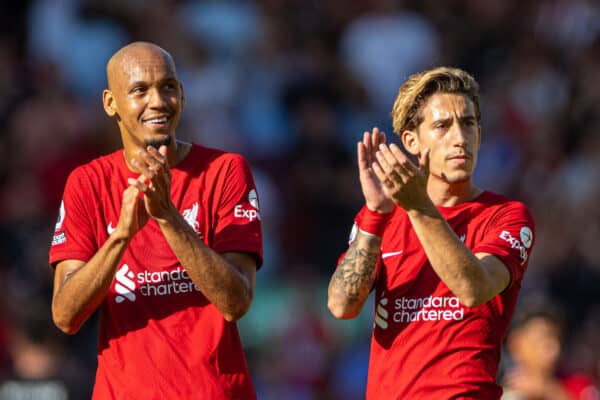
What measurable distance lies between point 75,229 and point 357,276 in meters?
1.34

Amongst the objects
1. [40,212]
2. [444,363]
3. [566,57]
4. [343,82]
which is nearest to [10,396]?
[40,212]

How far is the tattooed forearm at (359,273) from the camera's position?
571 centimetres

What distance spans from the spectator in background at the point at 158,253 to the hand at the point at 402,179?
717 mm

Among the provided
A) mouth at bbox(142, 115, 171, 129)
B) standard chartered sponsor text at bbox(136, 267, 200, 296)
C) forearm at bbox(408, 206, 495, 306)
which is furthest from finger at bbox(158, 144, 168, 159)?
forearm at bbox(408, 206, 495, 306)

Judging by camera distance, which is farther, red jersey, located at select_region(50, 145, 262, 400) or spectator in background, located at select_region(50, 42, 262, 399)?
red jersey, located at select_region(50, 145, 262, 400)

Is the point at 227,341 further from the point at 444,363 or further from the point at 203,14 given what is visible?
the point at 203,14

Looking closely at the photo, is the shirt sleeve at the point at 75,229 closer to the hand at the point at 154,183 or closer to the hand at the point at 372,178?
the hand at the point at 154,183

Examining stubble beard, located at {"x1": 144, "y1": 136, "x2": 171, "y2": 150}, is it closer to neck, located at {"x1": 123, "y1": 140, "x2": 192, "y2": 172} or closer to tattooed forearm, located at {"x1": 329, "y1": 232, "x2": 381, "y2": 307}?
neck, located at {"x1": 123, "y1": 140, "x2": 192, "y2": 172}

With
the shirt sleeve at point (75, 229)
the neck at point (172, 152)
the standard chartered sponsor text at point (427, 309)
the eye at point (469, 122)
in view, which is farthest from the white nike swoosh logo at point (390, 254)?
the shirt sleeve at point (75, 229)

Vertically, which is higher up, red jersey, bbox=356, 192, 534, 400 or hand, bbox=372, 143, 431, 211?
hand, bbox=372, 143, 431, 211

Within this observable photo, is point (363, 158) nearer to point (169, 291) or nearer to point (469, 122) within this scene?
point (469, 122)

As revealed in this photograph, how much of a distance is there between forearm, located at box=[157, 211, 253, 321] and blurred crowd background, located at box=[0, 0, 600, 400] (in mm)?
5097

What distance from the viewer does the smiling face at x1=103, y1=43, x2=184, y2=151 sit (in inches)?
226

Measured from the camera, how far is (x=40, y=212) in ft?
37.2
